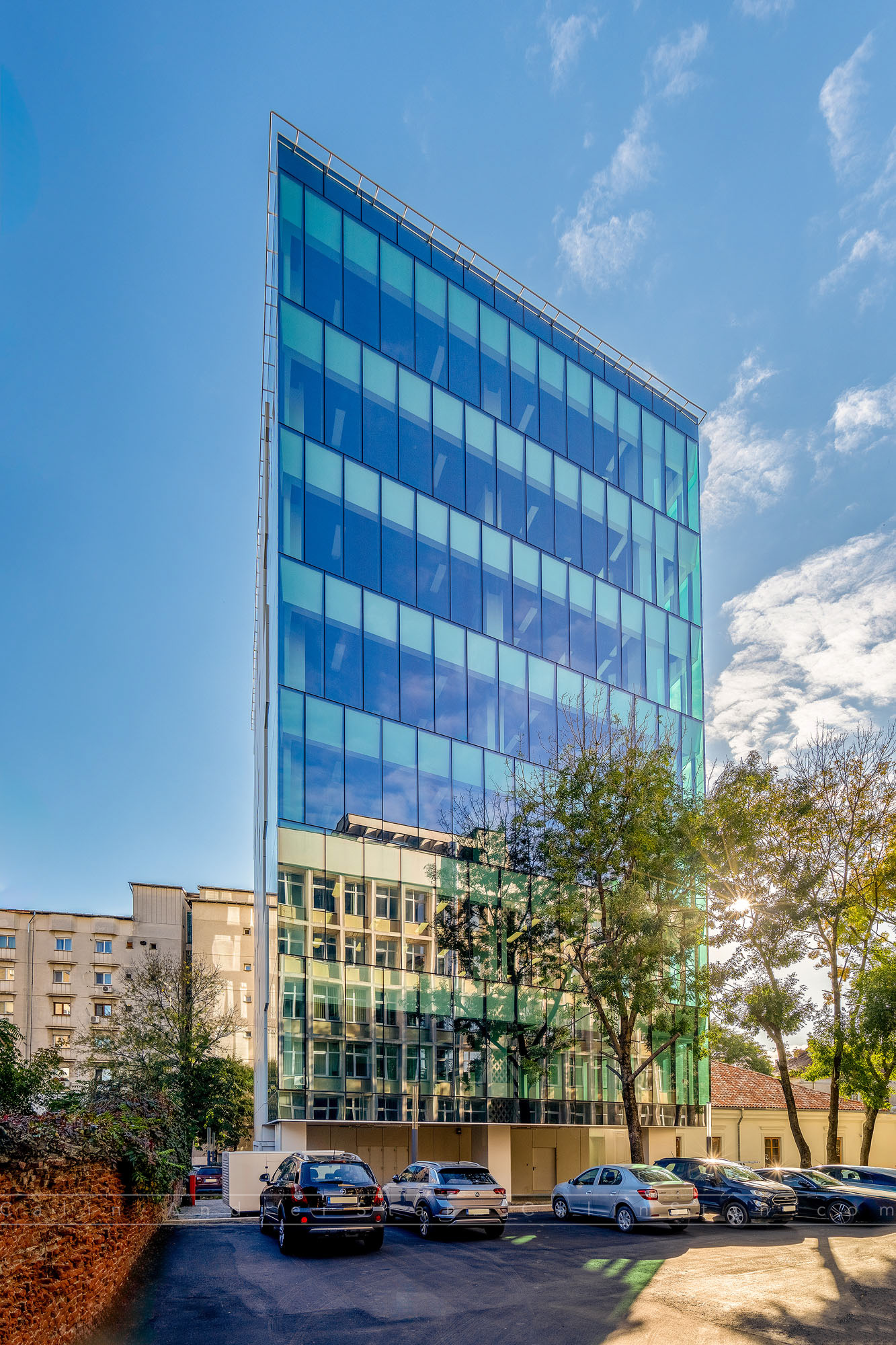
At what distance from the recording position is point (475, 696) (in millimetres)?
36000

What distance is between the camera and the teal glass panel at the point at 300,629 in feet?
102

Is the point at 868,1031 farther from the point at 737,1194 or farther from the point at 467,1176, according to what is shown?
the point at 467,1176

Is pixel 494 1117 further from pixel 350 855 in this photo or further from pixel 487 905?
pixel 350 855

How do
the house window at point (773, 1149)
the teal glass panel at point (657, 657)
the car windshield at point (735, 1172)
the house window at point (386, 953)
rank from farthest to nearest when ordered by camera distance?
the house window at point (773, 1149) < the teal glass panel at point (657, 657) < the house window at point (386, 953) < the car windshield at point (735, 1172)

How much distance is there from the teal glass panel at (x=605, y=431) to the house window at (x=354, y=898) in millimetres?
20379

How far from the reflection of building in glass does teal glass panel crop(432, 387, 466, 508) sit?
0.34 feet

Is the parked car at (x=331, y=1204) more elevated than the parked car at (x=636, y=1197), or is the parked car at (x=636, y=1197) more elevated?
the parked car at (x=331, y=1204)

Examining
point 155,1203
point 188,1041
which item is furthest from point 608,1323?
point 188,1041

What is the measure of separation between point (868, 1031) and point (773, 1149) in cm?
1795

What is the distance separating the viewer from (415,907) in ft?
106

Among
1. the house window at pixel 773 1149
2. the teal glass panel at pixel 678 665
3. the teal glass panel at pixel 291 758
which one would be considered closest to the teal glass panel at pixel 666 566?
the teal glass panel at pixel 678 665

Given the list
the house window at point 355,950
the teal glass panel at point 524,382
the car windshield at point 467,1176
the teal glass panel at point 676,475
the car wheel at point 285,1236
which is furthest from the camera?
the teal glass panel at point 676,475

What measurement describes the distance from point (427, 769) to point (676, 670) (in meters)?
15.3

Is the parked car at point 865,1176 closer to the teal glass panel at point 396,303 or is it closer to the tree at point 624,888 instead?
the tree at point 624,888
